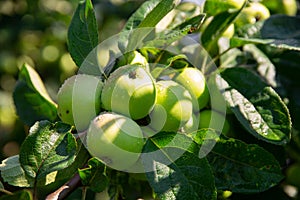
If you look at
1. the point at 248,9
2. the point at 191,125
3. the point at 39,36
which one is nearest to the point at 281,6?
the point at 248,9

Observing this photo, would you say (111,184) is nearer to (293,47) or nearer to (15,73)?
(293,47)

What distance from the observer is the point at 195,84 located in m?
0.95

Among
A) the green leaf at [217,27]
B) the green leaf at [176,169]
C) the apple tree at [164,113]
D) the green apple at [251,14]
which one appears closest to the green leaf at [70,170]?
the apple tree at [164,113]

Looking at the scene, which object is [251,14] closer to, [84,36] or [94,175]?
[84,36]

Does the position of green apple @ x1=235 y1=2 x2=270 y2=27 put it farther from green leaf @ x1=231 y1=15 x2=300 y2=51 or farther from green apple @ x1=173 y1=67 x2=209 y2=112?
green apple @ x1=173 y1=67 x2=209 y2=112

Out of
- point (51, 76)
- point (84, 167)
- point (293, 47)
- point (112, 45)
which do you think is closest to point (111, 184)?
point (84, 167)

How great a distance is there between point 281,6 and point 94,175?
0.66m

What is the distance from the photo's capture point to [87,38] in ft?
3.11

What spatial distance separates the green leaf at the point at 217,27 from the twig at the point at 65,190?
16.2 inches

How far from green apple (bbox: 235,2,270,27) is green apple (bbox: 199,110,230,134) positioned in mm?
280

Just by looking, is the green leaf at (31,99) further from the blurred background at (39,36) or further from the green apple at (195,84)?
the blurred background at (39,36)

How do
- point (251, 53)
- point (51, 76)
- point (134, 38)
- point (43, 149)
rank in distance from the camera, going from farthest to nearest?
point (51, 76)
point (251, 53)
point (134, 38)
point (43, 149)

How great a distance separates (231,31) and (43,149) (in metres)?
0.52

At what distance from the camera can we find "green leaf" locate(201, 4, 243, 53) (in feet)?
3.62
